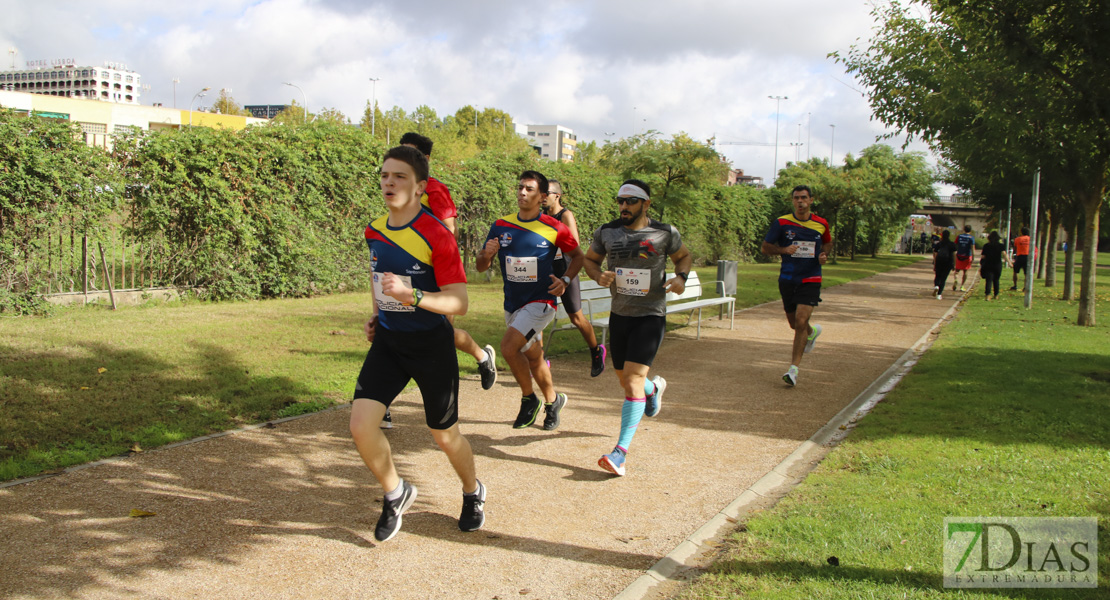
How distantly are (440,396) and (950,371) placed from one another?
7.44 metres

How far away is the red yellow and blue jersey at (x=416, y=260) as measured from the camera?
12.8 feet

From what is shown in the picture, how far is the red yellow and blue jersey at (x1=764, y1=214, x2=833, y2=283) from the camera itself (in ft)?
28.2

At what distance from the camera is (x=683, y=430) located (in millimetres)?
6637

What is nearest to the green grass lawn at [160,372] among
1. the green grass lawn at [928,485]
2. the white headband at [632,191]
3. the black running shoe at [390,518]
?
the black running shoe at [390,518]

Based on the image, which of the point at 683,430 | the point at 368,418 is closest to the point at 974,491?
the point at 683,430

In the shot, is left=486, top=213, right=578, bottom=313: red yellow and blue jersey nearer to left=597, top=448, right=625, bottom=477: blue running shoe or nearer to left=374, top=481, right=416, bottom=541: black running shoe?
left=597, top=448, right=625, bottom=477: blue running shoe

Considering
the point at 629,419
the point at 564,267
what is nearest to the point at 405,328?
the point at 629,419

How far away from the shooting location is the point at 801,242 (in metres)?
8.61

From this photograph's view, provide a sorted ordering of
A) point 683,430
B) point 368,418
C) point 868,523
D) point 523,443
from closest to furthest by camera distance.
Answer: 1. point 368,418
2. point 868,523
3. point 523,443
4. point 683,430

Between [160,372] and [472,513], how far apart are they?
4514 mm

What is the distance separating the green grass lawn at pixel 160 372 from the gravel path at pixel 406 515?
0.46 meters

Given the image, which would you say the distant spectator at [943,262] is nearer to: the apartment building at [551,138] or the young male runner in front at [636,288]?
the young male runner in front at [636,288]

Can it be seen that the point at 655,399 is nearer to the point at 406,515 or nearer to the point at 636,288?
the point at 636,288

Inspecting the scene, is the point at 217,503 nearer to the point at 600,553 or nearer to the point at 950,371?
the point at 600,553
